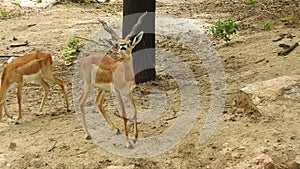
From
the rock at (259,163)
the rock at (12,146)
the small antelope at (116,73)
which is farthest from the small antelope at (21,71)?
the rock at (259,163)

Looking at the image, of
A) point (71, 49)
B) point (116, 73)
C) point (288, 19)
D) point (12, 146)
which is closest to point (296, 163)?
point (116, 73)

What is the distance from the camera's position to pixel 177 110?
5836mm

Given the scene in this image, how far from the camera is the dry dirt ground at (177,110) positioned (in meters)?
4.75

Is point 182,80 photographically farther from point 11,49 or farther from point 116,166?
point 11,49

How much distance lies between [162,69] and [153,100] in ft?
4.09

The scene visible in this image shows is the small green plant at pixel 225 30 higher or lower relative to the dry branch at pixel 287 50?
higher

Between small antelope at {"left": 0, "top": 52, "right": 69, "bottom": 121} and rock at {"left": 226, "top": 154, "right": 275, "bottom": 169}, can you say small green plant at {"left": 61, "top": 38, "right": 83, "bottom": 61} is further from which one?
rock at {"left": 226, "top": 154, "right": 275, "bottom": 169}

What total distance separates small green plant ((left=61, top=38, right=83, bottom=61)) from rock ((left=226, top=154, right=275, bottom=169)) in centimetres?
416

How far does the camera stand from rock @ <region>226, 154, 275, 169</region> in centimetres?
442

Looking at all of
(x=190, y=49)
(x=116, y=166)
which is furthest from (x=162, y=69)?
(x=116, y=166)

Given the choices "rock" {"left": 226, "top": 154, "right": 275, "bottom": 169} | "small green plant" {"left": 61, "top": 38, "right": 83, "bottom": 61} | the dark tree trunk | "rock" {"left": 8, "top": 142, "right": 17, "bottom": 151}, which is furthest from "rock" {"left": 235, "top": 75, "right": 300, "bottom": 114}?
"small green plant" {"left": 61, "top": 38, "right": 83, "bottom": 61}

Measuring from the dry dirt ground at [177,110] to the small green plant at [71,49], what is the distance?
0.13 m

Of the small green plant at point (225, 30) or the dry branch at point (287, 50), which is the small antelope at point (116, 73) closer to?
the dry branch at point (287, 50)

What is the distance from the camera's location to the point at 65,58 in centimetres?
815
